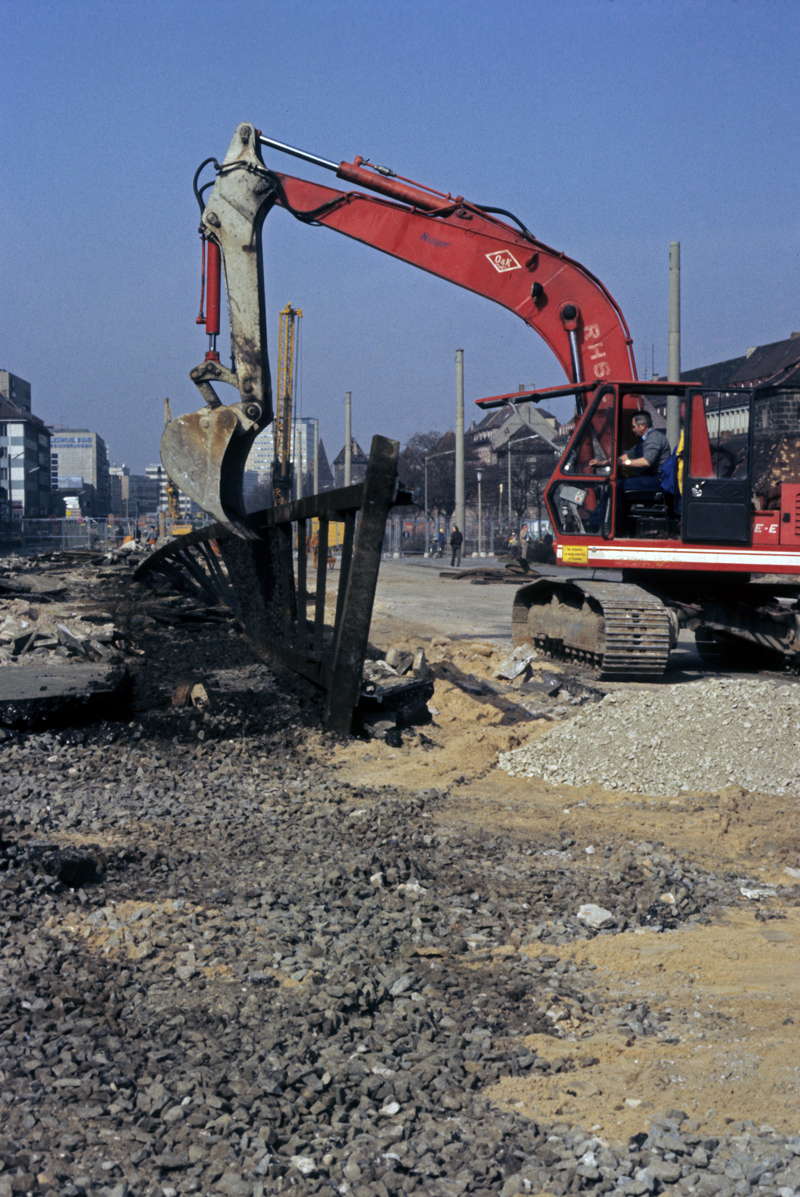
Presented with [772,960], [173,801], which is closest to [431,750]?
[173,801]

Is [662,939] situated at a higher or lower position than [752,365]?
lower

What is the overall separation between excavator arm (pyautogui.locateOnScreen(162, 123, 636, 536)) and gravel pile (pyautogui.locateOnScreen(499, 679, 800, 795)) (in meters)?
4.71

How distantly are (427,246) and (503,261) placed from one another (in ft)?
2.96

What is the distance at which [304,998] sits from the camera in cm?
326

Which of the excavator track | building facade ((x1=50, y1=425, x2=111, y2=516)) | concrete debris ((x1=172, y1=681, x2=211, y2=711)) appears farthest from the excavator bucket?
building facade ((x1=50, y1=425, x2=111, y2=516))

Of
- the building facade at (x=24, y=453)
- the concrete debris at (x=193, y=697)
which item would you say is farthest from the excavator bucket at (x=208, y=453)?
the building facade at (x=24, y=453)

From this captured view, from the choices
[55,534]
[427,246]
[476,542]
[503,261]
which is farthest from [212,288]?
[55,534]

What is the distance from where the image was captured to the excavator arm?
1052 cm

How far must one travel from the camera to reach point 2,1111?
2.57m

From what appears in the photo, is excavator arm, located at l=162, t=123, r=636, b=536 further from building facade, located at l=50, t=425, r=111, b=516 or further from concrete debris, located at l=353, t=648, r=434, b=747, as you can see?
building facade, located at l=50, t=425, r=111, b=516

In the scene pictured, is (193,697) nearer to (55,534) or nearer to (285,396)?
(285,396)

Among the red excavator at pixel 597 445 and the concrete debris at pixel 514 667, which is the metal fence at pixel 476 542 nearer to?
the red excavator at pixel 597 445

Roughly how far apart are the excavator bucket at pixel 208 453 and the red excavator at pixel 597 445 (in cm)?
32

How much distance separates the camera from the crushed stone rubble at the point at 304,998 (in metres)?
2.44
